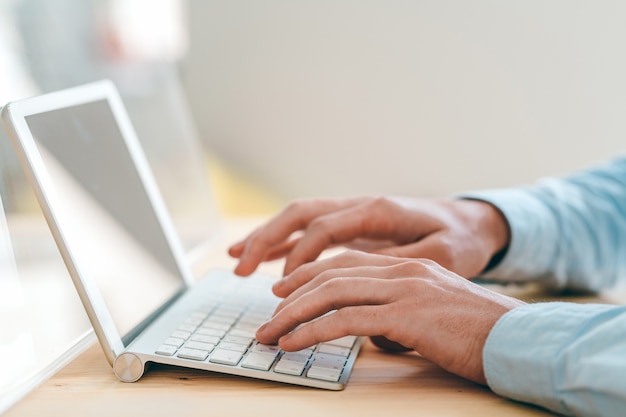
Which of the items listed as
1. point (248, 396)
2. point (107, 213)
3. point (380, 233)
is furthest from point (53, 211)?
point (380, 233)

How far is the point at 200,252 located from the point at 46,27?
1.33 feet

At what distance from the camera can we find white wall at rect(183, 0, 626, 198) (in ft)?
4.82

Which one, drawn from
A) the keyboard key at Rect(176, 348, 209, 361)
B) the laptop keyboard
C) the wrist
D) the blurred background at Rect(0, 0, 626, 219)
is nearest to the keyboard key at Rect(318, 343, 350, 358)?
the laptop keyboard

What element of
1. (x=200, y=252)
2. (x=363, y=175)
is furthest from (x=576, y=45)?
(x=200, y=252)

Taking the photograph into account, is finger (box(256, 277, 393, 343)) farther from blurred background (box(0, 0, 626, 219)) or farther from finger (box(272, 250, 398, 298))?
blurred background (box(0, 0, 626, 219))

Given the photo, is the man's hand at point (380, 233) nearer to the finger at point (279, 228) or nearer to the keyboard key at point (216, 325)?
the finger at point (279, 228)

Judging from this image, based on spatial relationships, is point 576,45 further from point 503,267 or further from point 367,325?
point 367,325

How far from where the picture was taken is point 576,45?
146 centimetres

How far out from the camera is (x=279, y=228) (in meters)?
0.84

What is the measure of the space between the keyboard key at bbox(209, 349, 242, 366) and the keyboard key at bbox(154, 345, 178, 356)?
0.11 ft

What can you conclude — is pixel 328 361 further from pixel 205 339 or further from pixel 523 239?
pixel 523 239

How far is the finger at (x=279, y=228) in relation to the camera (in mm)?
815

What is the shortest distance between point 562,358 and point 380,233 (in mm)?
327

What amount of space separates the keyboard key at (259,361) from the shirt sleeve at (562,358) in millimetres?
178
